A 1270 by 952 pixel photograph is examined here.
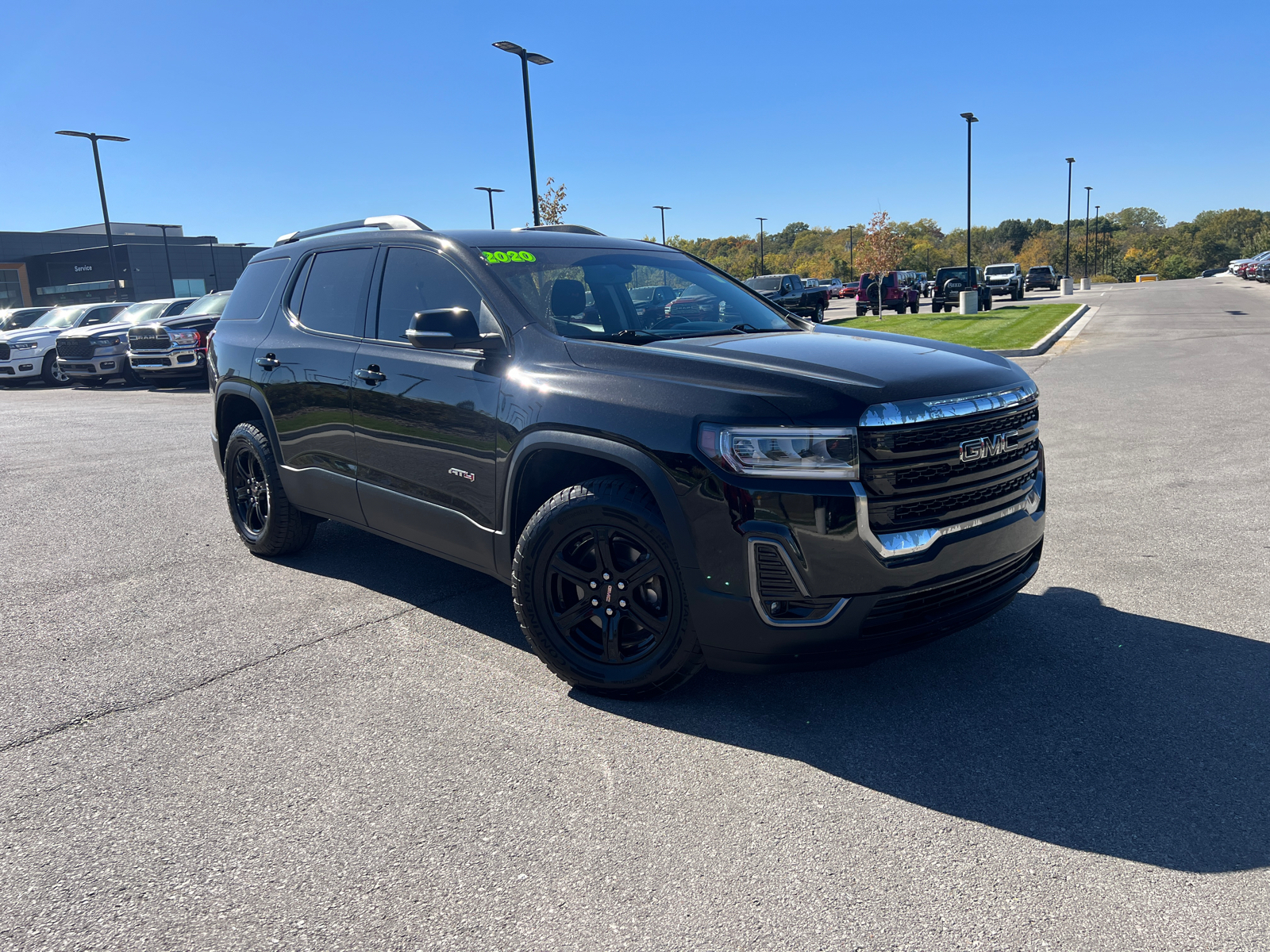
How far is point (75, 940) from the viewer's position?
7.74 ft

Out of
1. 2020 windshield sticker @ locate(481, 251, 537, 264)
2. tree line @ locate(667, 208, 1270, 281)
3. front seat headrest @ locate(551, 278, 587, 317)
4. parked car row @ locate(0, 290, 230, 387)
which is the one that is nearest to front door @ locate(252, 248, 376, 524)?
2020 windshield sticker @ locate(481, 251, 537, 264)

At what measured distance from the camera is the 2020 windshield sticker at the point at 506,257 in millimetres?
4344

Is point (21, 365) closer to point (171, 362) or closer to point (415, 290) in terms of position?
point (171, 362)

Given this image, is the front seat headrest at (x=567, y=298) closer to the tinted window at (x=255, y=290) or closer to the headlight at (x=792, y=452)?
the headlight at (x=792, y=452)

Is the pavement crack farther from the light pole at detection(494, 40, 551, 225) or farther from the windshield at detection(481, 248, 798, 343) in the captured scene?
the light pole at detection(494, 40, 551, 225)

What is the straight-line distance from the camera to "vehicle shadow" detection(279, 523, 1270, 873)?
2.80 meters

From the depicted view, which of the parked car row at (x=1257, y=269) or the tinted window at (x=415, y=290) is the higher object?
the tinted window at (x=415, y=290)

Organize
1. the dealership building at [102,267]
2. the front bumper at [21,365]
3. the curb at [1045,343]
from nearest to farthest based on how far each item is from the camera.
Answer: the curb at [1045,343], the front bumper at [21,365], the dealership building at [102,267]

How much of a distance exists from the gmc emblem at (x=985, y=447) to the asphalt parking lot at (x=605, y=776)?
942mm

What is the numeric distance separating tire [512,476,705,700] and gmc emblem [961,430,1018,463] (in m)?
1.10

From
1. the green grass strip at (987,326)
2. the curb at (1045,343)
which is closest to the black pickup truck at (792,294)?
the green grass strip at (987,326)

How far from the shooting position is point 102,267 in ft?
248

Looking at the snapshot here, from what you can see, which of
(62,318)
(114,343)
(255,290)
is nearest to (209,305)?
(114,343)

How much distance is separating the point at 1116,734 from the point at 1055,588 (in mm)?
1626
